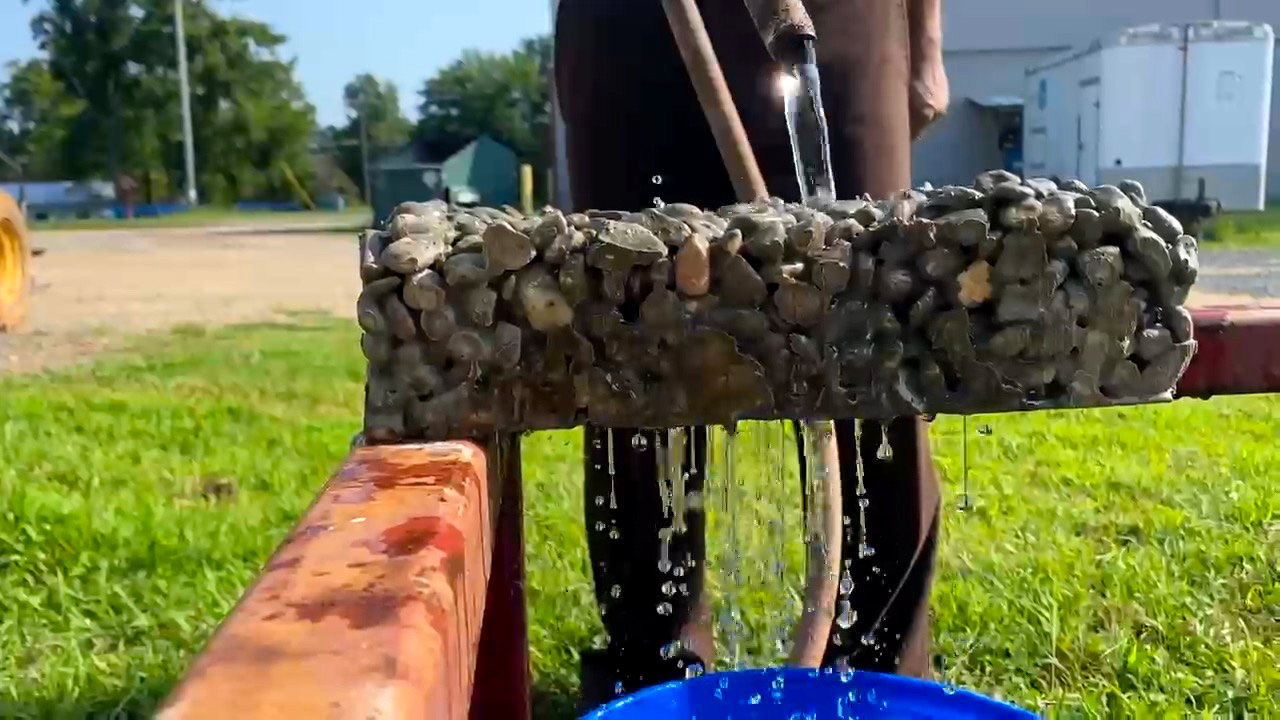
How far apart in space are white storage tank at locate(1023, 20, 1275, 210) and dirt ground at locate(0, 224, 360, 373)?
6784mm

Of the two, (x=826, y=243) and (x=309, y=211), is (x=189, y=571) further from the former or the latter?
(x=309, y=211)

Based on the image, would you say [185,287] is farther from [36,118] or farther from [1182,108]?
[36,118]

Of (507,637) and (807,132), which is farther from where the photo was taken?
(807,132)

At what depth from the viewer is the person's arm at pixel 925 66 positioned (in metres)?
1.42

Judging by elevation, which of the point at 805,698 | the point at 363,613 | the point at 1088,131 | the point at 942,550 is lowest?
the point at 942,550

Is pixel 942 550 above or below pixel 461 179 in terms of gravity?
below

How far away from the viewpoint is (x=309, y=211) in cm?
3412

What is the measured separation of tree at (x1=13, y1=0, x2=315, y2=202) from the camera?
35094 mm

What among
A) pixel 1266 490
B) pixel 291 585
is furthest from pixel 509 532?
pixel 1266 490

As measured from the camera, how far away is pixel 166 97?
35.9 metres

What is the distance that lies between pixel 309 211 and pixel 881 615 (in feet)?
113

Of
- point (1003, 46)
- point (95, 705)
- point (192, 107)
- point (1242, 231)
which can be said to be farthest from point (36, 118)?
point (95, 705)

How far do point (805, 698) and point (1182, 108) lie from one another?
11.4 metres

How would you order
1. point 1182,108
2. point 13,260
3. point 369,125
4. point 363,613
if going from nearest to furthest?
point 363,613
point 13,260
point 1182,108
point 369,125
